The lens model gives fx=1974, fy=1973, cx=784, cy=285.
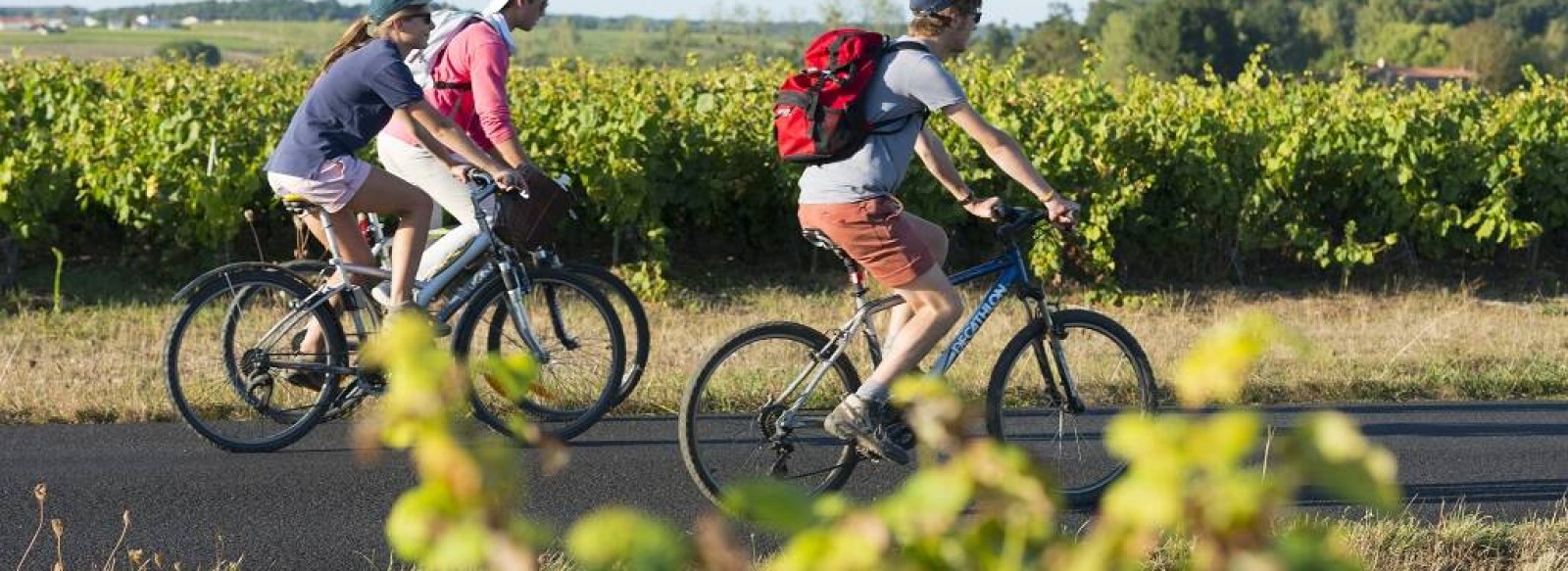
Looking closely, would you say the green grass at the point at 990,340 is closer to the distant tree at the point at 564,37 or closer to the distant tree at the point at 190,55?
the distant tree at the point at 190,55

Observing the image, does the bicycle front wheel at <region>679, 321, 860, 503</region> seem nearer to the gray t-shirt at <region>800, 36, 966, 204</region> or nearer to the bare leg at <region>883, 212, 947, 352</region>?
the bare leg at <region>883, 212, 947, 352</region>

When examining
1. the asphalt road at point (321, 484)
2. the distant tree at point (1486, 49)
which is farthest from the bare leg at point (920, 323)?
the distant tree at point (1486, 49)

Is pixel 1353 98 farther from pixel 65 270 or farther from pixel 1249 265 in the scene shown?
pixel 65 270

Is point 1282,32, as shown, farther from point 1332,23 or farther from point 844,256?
point 844,256

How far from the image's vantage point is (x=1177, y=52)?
5959 centimetres

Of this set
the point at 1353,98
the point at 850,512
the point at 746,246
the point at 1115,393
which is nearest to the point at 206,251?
the point at 746,246

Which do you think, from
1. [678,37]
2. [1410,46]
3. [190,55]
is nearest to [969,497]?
[190,55]

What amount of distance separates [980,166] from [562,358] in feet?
15.6

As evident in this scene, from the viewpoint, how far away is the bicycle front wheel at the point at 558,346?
718cm

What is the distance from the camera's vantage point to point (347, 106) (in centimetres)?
663

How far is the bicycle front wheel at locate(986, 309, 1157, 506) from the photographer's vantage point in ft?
20.6

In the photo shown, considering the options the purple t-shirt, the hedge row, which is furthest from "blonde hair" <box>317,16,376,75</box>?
the hedge row

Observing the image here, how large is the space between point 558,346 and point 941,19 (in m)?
2.20

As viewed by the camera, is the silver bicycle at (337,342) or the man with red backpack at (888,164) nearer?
the man with red backpack at (888,164)
